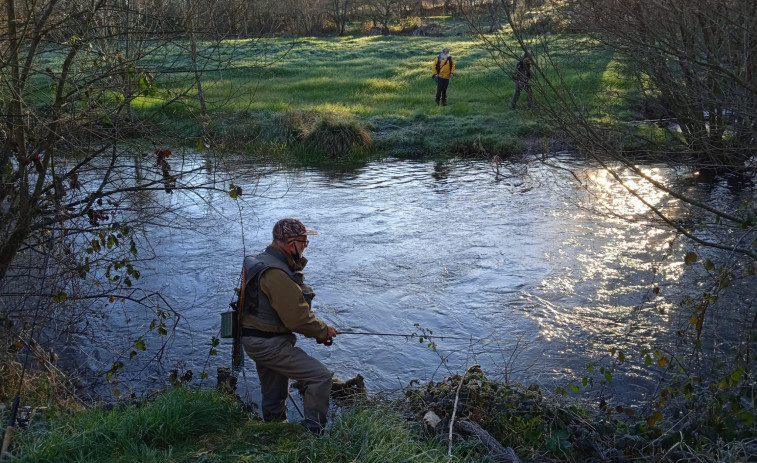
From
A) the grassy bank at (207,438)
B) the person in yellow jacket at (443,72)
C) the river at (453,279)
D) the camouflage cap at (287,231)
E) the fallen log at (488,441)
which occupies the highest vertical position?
the person in yellow jacket at (443,72)

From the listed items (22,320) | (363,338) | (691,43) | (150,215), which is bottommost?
(363,338)

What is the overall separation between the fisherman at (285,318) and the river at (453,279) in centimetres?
159

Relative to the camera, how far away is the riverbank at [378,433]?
483 cm

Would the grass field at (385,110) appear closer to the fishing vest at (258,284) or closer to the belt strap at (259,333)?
the fishing vest at (258,284)

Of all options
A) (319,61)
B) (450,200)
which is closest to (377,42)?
(319,61)

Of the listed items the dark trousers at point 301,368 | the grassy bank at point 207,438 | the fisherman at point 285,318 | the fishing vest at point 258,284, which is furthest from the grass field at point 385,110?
the grassy bank at point 207,438

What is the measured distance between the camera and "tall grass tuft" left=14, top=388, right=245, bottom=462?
A: 15.6 feet

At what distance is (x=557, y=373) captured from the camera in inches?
298

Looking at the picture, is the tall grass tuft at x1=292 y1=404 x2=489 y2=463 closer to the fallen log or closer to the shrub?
the fallen log

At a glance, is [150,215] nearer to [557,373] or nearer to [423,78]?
[557,373]

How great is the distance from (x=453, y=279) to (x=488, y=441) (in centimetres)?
502

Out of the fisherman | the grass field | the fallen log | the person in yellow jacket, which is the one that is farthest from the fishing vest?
the person in yellow jacket

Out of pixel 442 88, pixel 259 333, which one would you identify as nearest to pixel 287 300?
pixel 259 333

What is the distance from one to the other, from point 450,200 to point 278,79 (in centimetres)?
1535
